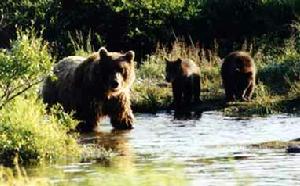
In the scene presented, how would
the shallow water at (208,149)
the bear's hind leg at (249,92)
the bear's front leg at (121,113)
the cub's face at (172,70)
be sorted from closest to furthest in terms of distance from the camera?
the shallow water at (208,149)
the bear's front leg at (121,113)
the bear's hind leg at (249,92)
the cub's face at (172,70)

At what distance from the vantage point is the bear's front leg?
58.5 feet

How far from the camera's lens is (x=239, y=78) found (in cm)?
2067

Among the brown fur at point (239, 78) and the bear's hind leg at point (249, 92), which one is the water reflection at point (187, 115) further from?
the bear's hind leg at point (249, 92)

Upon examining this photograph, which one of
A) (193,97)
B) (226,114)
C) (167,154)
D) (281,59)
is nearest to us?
(167,154)

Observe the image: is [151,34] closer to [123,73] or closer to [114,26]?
[114,26]

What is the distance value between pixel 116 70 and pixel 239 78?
4.01 m

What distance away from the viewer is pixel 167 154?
14188mm

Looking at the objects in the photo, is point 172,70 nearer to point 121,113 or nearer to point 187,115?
point 187,115

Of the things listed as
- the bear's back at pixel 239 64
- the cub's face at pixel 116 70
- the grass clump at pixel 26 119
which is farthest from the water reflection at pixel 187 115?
the grass clump at pixel 26 119

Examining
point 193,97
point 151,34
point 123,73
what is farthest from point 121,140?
point 151,34

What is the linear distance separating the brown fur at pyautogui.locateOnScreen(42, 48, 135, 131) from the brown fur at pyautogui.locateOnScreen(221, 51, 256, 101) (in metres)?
3.32

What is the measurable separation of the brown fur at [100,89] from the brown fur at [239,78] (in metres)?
3.32

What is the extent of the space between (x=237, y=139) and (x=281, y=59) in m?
8.87

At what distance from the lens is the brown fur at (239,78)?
20.7 meters
